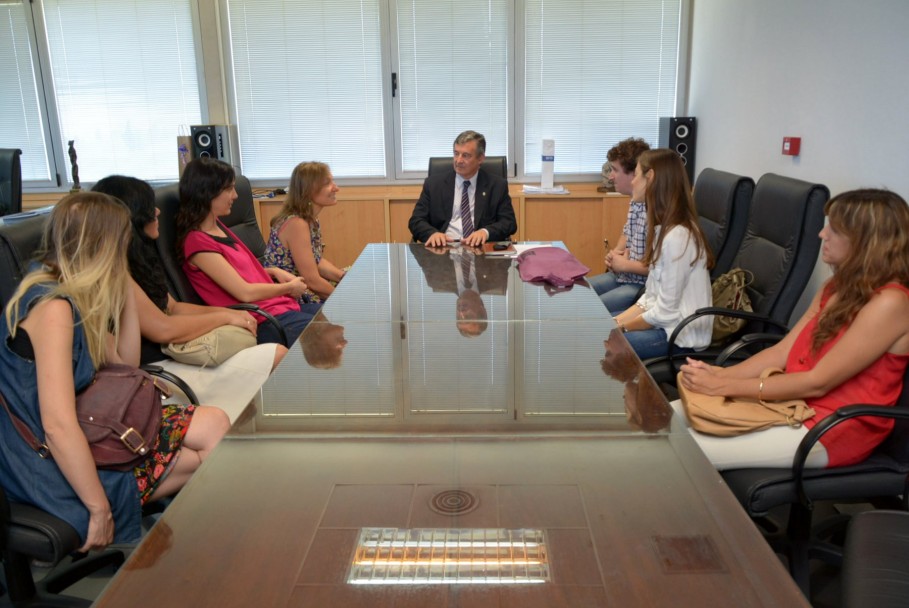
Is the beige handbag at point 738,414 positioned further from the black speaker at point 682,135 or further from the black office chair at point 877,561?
the black speaker at point 682,135

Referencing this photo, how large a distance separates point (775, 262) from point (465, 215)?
6.74 ft

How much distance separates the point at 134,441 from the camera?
180 cm

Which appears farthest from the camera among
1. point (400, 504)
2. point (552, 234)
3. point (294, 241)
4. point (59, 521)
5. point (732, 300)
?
point (552, 234)

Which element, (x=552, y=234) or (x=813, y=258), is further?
(x=552, y=234)

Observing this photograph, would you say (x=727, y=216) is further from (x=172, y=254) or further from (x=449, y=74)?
(x=449, y=74)

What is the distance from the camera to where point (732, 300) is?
2943 millimetres

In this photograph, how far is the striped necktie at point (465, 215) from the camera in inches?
176

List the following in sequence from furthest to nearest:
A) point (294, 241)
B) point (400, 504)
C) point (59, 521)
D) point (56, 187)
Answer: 1. point (56, 187)
2. point (294, 241)
3. point (59, 521)
4. point (400, 504)

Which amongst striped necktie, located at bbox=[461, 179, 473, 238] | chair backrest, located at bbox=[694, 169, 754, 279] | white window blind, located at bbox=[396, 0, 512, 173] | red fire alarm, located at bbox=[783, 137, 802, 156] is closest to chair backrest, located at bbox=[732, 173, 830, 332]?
chair backrest, located at bbox=[694, 169, 754, 279]

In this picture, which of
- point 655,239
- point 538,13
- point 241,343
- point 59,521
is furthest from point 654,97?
point 59,521

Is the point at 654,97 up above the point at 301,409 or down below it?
above

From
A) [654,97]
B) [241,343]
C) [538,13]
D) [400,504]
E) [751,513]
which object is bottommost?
[751,513]

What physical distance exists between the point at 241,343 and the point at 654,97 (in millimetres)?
4248

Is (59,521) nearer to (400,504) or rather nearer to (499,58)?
(400,504)
